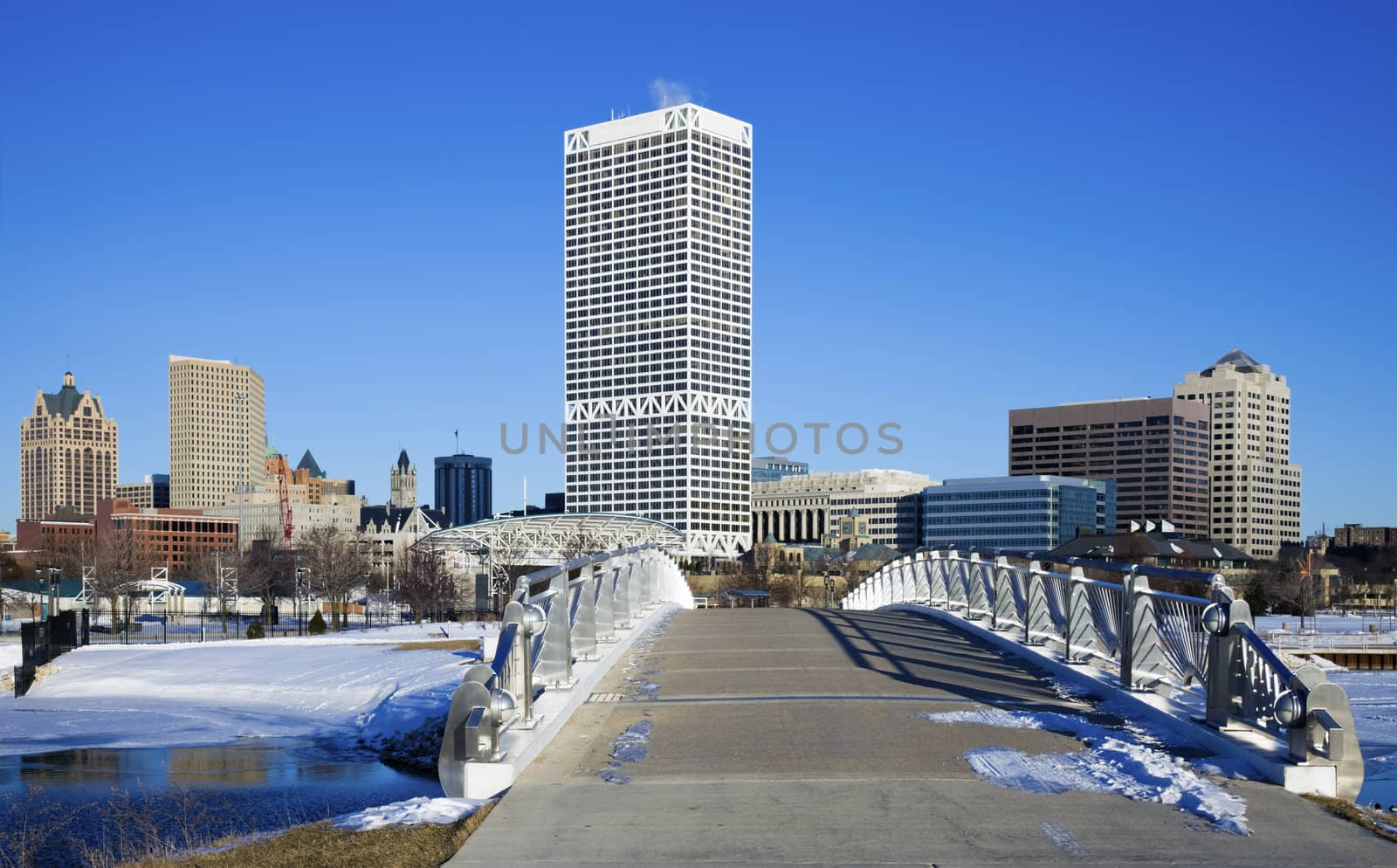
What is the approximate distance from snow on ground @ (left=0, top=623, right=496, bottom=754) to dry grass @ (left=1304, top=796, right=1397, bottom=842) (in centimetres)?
2012

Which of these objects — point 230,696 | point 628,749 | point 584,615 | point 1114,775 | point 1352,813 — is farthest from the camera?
point 230,696

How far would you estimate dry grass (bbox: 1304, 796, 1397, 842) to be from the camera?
720 cm

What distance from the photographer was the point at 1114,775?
8.60 m

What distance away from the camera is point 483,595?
91.1 meters

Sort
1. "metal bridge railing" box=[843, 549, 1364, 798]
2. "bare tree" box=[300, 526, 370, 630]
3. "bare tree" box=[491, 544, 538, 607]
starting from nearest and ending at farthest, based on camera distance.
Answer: "metal bridge railing" box=[843, 549, 1364, 798] < "bare tree" box=[300, 526, 370, 630] < "bare tree" box=[491, 544, 538, 607]

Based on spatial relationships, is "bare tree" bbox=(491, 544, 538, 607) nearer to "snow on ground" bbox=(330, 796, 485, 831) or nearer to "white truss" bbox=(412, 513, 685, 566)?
"white truss" bbox=(412, 513, 685, 566)

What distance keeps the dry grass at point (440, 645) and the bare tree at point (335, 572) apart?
32241 mm

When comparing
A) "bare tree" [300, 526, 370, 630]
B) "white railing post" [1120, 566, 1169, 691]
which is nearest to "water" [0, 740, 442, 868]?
"white railing post" [1120, 566, 1169, 691]

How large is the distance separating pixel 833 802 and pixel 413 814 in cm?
236

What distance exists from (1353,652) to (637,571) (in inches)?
2478

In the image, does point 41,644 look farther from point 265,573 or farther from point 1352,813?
point 265,573

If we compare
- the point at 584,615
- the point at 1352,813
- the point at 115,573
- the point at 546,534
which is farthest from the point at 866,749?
the point at 546,534

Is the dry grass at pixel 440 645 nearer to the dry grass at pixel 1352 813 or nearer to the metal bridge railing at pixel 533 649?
the metal bridge railing at pixel 533 649

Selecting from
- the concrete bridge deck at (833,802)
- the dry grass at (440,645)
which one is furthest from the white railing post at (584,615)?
the dry grass at (440,645)
